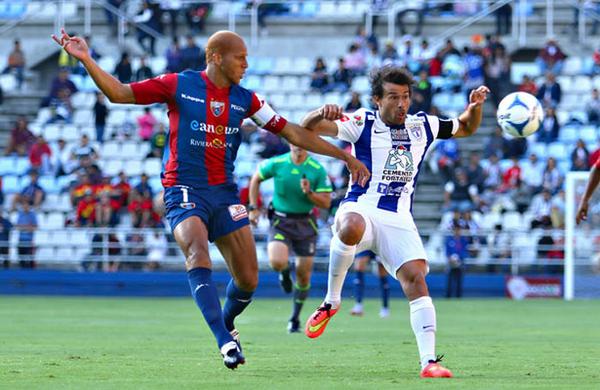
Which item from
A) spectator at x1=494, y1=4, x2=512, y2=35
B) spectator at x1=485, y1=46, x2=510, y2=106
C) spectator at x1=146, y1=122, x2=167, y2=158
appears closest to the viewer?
spectator at x1=146, y1=122, x2=167, y2=158

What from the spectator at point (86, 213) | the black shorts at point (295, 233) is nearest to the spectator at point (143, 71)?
the spectator at point (86, 213)

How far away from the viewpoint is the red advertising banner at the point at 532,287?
29.6 metres

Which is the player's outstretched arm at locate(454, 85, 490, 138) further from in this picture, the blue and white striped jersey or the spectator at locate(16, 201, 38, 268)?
the spectator at locate(16, 201, 38, 268)

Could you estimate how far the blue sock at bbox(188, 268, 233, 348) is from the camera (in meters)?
10.4

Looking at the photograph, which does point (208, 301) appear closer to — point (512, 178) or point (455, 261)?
point (455, 261)

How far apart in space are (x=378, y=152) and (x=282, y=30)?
2772 centimetres

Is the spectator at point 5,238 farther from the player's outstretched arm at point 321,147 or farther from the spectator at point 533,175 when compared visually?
the player's outstretched arm at point 321,147

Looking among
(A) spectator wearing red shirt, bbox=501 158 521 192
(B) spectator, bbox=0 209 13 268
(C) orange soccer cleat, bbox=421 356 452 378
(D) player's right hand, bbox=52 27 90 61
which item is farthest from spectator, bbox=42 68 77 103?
(C) orange soccer cleat, bbox=421 356 452 378

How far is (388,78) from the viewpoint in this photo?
11.5m

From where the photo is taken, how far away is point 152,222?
102ft

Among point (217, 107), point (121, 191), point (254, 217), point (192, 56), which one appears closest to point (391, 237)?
point (217, 107)

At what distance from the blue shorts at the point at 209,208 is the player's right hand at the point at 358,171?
966 mm

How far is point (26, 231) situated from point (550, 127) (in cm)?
1245

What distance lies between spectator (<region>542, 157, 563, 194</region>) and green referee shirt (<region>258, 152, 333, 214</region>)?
1311cm
